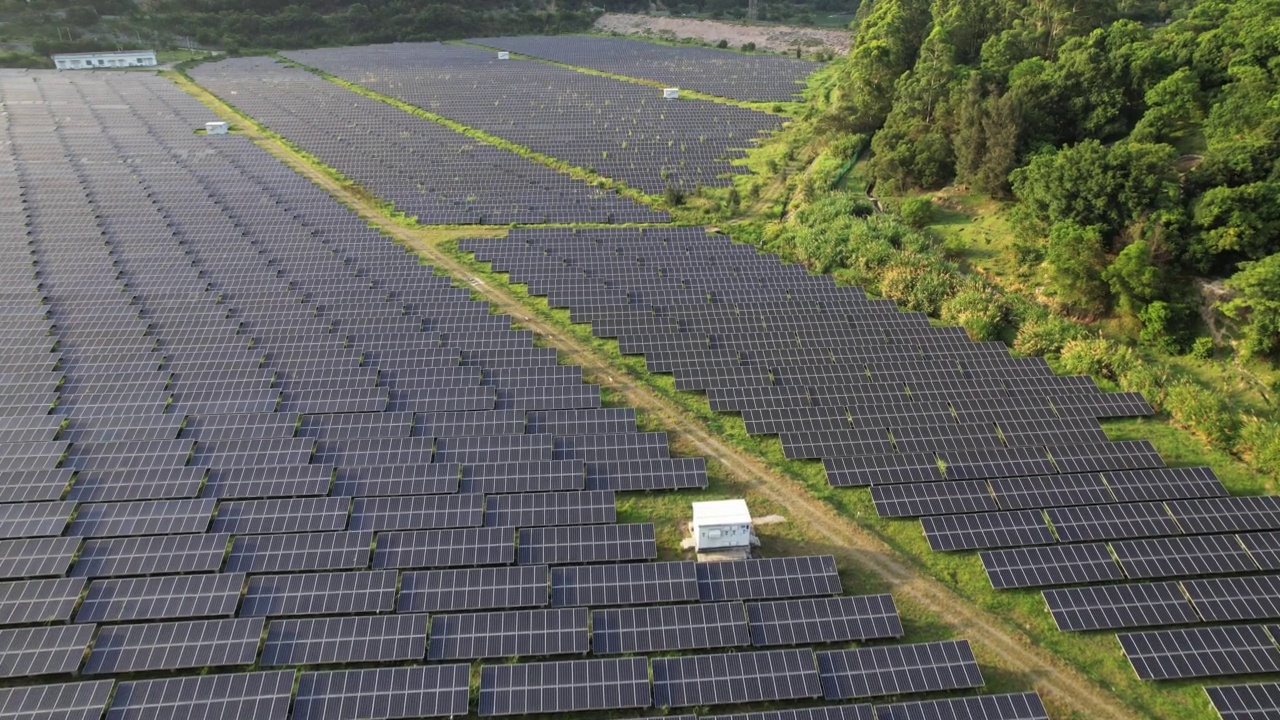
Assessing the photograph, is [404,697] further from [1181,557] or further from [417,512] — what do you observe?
[1181,557]

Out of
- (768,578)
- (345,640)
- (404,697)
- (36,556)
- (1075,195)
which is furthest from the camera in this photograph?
(1075,195)

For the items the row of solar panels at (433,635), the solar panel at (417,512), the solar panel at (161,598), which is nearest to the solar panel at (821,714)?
the row of solar panels at (433,635)

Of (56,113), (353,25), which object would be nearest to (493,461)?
(56,113)

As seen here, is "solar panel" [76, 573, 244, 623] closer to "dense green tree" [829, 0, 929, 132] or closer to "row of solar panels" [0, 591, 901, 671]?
"row of solar panels" [0, 591, 901, 671]

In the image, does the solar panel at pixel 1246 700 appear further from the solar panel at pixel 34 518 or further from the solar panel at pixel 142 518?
the solar panel at pixel 34 518

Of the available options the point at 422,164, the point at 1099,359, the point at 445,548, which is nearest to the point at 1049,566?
the point at 1099,359

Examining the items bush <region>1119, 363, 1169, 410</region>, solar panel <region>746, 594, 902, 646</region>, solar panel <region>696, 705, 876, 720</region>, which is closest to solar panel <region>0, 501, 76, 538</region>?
solar panel <region>746, 594, 902, 646</region>

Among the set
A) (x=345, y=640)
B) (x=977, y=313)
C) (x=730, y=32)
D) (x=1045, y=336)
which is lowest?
(x=345, y=640)

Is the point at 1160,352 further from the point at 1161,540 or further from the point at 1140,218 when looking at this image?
the point at 1161,540
